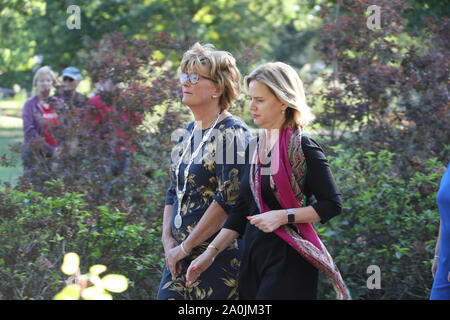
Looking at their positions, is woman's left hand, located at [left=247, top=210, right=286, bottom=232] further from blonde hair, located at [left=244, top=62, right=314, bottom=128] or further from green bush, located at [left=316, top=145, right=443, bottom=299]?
green bush, located at [left=316, top=145, right=443, bottom=299]

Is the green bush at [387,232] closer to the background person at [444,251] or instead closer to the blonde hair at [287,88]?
the background person at [444,251]

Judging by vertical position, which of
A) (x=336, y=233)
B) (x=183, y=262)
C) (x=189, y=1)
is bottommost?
(x=336, y=233)

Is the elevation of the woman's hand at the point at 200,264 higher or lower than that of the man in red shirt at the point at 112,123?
lower

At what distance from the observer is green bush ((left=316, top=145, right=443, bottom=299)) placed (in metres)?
5.02

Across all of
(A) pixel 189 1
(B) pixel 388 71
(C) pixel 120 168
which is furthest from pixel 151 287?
(A) pixel 189 1

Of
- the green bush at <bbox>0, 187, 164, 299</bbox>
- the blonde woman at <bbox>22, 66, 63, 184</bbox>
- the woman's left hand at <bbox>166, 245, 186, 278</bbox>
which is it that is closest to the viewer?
the woman's left hand at <bbox>166, 245, 186, 278</bbox>

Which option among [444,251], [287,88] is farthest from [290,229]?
[444,251]

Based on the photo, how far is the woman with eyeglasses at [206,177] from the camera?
131 inches

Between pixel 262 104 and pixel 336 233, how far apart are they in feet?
7.93

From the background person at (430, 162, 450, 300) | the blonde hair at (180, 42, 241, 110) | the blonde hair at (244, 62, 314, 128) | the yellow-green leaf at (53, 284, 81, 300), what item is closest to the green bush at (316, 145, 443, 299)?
the background person at (430, 162, 450, 300)

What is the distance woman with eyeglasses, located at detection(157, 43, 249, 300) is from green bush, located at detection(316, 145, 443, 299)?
1.84m

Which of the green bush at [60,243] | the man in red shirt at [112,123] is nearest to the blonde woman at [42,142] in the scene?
the man in red shirt at [112,123]
